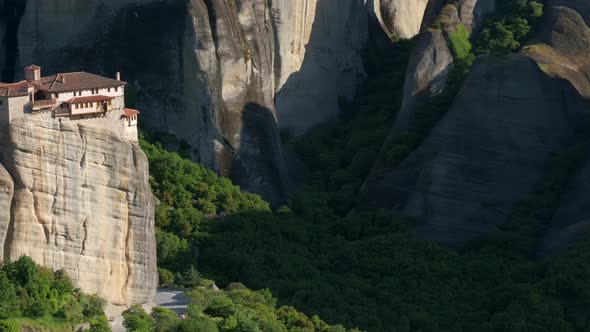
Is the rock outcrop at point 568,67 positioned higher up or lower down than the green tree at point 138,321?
higher up

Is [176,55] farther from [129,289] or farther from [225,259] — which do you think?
[129,289]

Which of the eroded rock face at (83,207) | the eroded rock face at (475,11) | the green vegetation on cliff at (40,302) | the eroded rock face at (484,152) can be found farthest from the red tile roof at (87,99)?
the eroded rock face at (475,11)

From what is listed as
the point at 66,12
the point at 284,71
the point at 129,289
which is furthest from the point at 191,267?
the point at 284,71

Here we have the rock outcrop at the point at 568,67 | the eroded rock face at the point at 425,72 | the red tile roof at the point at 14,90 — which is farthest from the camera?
the eroded rock face at the point at 425,72

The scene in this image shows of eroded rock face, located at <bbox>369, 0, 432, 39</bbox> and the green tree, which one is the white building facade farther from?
eroded rock face, located at <bbox>369, 0, 432, 39</bbox>

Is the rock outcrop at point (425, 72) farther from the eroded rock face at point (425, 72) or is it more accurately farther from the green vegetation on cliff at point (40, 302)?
the green vegetation on cliff at point (40, 302)

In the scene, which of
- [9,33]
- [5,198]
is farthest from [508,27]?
[5,198]
